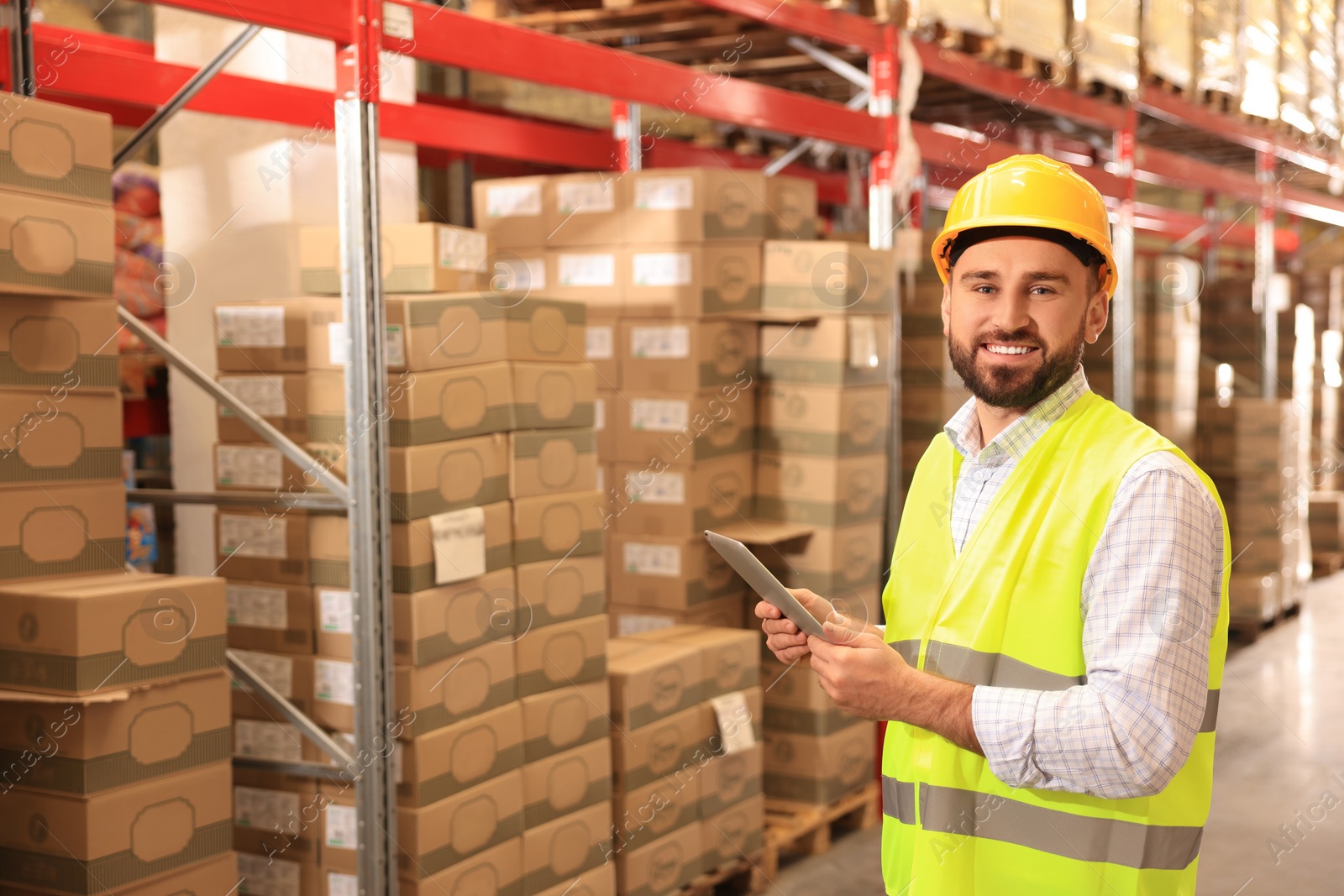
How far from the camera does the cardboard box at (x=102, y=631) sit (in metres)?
3.20

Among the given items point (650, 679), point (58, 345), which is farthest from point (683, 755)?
point (58, 345)

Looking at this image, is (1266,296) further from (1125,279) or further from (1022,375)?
(1022,375)

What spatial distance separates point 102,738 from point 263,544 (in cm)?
105

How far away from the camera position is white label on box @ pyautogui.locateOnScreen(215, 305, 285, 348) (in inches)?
165

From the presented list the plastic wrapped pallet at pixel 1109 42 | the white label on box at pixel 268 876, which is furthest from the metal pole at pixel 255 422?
the plastic wrapped pallet at pixel 1109 42

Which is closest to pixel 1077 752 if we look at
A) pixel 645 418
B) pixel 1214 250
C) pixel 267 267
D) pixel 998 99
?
pixel 645 418

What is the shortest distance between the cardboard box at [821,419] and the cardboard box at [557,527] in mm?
1354

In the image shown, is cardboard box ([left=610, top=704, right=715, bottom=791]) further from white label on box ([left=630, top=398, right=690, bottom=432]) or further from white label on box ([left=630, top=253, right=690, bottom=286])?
white label on box ([left=630, top=253, right=690, bottom=286])

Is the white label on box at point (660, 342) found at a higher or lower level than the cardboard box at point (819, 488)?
higher

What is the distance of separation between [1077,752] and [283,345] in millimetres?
3114

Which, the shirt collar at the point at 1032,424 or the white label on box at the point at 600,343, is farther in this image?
the white label on box at the point at 600,343

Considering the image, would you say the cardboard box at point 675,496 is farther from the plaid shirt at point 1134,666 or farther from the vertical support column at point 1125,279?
the vertical support column at point 1125,279

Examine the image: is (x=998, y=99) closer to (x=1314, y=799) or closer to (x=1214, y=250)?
(x=1314, y=799)

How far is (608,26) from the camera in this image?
6.21 meters
